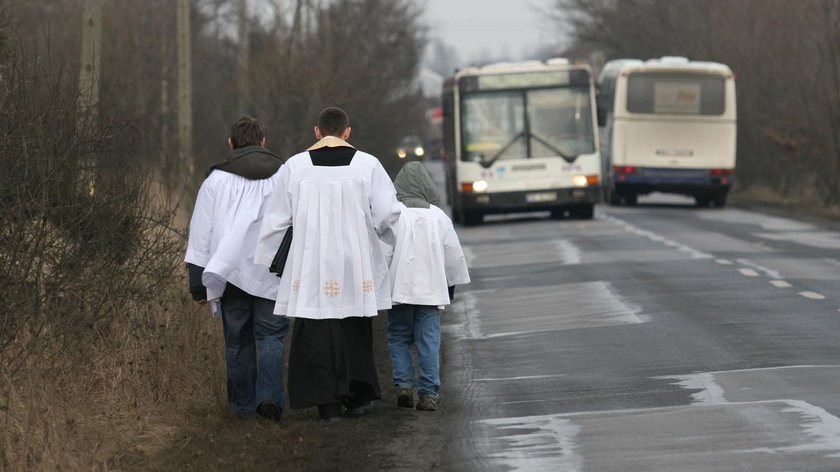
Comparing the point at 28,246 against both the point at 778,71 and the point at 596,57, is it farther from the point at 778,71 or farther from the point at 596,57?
the point at 596,57

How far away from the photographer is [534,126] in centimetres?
3216

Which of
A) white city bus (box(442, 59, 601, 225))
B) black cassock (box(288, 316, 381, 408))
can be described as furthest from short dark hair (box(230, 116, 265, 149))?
white city bus (box(442, 59, 601, 225))

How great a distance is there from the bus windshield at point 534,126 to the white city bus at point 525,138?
2 cm

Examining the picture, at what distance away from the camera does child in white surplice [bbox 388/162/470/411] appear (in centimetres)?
1027

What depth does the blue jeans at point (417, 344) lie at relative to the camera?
10297 millimetres

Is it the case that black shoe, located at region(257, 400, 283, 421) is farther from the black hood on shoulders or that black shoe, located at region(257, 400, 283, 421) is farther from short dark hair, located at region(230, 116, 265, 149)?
short dark hair, located at region(230, 116, 265, 149)

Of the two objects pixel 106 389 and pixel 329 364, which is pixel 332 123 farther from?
pixel 106 389

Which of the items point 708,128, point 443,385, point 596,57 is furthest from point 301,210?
point 596,57

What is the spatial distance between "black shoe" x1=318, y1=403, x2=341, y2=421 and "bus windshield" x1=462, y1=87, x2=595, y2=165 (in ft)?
73.9

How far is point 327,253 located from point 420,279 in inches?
32.5

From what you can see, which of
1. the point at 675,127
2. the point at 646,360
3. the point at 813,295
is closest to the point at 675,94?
the point at 675,127

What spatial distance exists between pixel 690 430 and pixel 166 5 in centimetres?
4384

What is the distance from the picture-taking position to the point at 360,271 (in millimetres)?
9719

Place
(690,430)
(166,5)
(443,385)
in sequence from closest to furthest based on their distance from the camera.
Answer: (690,430) → (443,385) → (166,5)
